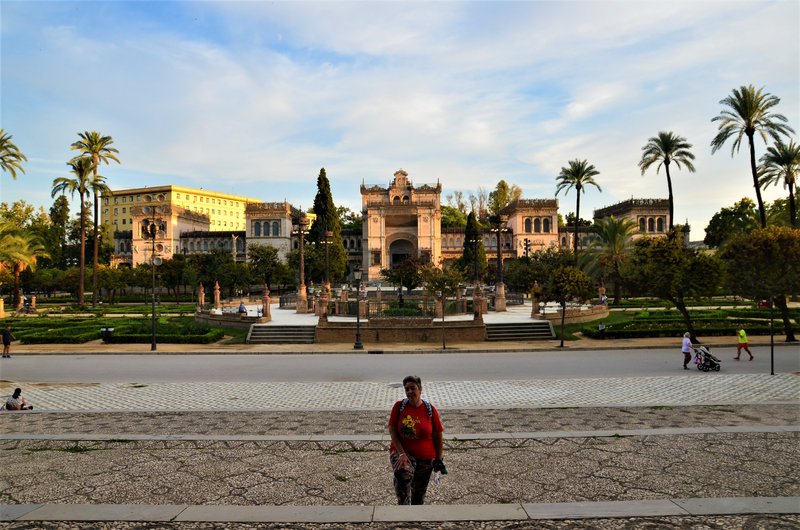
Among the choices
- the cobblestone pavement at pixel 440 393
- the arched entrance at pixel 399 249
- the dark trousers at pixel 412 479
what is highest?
the arched entrance at pixel 399 249

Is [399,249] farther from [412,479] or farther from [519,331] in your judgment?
[412,479]

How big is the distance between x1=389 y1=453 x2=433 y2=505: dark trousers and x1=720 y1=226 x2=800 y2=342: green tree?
70.5 ft

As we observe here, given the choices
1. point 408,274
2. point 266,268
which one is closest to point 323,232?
point 266,268

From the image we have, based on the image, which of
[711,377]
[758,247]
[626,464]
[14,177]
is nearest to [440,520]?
[626,464]

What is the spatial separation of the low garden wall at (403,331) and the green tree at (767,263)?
1203 centimetres

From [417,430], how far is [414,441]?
135 mm

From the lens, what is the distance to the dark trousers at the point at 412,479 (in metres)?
5.88

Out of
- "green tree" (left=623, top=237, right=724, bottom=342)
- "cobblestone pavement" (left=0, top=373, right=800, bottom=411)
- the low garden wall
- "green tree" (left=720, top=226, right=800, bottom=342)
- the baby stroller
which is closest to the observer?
"cobblestone pavement" (left=0, top=373, right=800, bottom=411)

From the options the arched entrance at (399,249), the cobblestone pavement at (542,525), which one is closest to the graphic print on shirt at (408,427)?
the cobblestone pavement at (542,525)

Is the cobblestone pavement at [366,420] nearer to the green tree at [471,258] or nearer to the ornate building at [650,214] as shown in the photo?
the green tree at [471,258]

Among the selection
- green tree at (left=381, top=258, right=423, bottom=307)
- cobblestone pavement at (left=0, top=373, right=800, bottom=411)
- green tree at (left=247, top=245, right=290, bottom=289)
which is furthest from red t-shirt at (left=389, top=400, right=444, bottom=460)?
green tree at (left=247, top=245, right=290, bottom=289)

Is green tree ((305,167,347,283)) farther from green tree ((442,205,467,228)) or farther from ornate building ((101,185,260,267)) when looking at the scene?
green tree ((442,205,467,228))

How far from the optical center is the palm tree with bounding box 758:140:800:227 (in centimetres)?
3588

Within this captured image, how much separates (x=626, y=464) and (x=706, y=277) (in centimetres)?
1960
